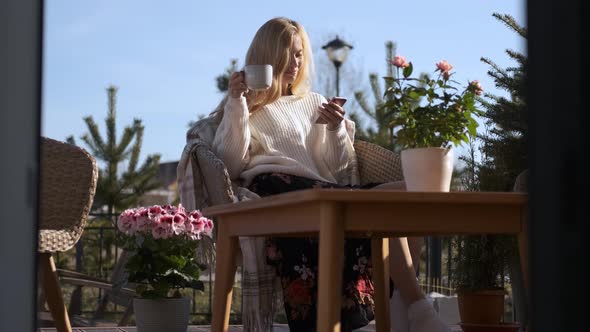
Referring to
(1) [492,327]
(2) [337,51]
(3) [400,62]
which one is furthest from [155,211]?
(2) [337,51]

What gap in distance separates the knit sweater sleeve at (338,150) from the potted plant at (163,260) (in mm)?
540

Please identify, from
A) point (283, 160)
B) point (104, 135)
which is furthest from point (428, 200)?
point (104, 135)

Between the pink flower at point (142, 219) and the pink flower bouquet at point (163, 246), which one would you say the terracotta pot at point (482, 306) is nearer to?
the pink flower bouquet at point (163, 246)

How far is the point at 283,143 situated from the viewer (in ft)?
11.4

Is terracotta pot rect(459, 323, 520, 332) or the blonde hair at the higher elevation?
the blonde hair

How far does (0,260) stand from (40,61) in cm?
15

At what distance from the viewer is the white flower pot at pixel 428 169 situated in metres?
2.29

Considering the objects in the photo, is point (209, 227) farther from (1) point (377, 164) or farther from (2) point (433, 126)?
(2) point (433, 126)

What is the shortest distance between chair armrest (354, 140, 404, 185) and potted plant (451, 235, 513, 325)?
2.57ft

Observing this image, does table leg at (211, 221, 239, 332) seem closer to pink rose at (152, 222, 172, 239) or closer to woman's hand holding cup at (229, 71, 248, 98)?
woman's hand holding cup at (229, 71, 248, 98)

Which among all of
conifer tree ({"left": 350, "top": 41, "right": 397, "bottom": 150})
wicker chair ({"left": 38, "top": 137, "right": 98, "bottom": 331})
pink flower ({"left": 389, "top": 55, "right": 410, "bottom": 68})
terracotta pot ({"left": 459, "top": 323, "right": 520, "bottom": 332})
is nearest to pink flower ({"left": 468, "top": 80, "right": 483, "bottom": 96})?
pink flower ({"left": 389, "top": 55, "right": 410, "bottom": 68})

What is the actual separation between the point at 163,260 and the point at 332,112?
94 centimetres

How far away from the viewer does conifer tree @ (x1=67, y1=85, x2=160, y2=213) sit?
39.9 ft

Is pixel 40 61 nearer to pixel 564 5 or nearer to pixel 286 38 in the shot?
pixel 564 5
